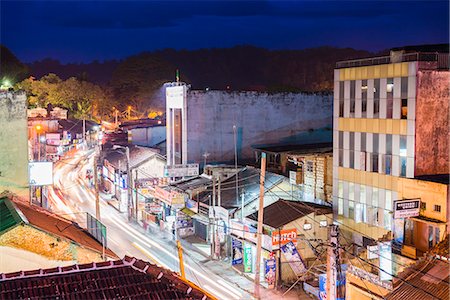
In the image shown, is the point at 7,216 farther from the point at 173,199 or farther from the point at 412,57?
the point at 173,199

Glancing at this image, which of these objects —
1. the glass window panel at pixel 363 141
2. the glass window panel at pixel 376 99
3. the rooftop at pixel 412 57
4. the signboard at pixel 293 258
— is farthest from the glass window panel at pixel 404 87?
the signboard at pixel 293 258

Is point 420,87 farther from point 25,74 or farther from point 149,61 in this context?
point 149,61

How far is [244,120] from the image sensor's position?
141 ft

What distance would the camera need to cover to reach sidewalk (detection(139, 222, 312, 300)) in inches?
1063

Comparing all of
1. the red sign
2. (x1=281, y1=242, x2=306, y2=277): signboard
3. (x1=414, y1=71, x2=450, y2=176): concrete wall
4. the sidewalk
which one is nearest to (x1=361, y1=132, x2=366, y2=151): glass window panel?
(x1=414, y1=71, x2=450, y2=176): concrete wall

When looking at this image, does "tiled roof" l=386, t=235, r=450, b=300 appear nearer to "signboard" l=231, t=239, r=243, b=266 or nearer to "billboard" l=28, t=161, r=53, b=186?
"signboard" l=231, t=239, r=243, b=266

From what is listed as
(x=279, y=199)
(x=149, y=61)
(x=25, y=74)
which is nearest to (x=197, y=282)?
(x=279, y=199)

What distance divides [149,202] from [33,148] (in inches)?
470

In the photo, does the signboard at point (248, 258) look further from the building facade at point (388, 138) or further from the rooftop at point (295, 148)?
the rooftop at point (295, 148)

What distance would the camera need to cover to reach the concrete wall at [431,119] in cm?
2559

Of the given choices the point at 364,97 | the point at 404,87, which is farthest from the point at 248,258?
the point at 404,87

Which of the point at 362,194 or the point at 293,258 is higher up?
the point at 362,194

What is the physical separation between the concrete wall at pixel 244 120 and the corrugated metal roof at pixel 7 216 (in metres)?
23.8

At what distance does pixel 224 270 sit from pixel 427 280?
13.8 metres
